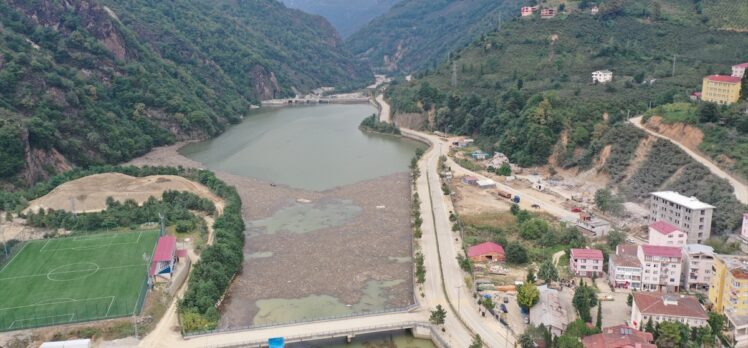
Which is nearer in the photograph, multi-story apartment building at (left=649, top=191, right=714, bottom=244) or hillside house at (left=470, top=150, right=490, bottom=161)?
multi-story apartment building at (left=649, top=191, right=714, bottom=244)

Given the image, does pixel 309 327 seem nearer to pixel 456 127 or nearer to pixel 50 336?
pixel 50 336

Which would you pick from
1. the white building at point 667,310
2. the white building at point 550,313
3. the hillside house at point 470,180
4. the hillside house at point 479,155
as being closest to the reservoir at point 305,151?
the hillside house at point 479,155

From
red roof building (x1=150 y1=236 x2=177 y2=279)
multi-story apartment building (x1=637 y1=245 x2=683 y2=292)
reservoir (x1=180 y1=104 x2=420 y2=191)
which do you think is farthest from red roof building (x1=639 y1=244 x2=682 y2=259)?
reservoir (x1=180 y1=104 x2=420 y2=191)

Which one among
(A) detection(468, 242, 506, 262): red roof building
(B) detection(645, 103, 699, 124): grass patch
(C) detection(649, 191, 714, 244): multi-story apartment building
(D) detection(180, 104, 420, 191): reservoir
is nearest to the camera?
(C) detection(649, 191, 714, 244): multi-story apartment building

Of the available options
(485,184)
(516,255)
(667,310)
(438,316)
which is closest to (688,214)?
(516,255)

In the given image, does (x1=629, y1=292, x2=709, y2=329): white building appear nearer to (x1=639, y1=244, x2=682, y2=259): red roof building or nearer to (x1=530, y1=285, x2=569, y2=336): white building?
(x1=530, y1=285, x2=569, y2=336): white building

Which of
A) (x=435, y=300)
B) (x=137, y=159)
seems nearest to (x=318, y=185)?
(x=137, y=159)

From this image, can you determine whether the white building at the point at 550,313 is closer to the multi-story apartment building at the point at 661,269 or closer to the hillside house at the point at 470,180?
the multi-story apartment building at the point at 661,269
